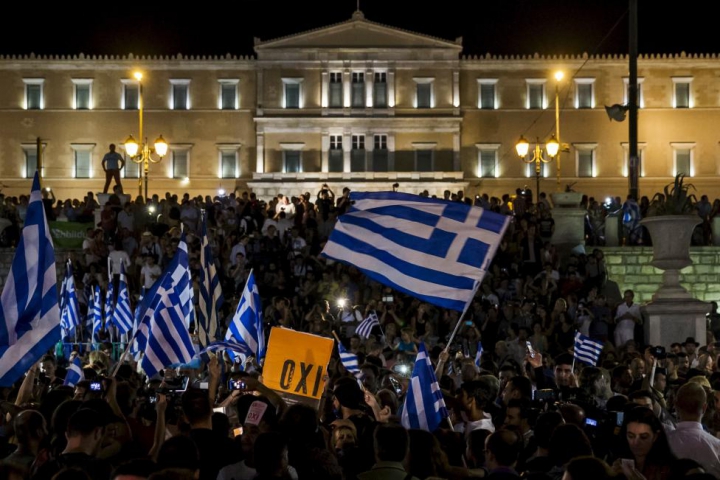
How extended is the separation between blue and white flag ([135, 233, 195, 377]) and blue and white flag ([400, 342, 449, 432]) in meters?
3.54

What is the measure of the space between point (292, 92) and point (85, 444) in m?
55.1

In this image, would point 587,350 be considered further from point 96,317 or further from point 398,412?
point 96,317

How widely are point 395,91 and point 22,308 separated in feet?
175

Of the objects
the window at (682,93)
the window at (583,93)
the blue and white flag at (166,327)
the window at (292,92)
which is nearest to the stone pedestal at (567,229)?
the blue and white flag at (166,327)

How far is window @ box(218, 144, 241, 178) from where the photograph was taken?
60.3 meters

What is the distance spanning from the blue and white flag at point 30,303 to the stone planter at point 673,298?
1167 centimetres

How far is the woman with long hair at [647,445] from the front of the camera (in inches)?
270

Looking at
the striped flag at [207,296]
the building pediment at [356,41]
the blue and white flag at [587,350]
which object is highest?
the building pediment at [356,41]

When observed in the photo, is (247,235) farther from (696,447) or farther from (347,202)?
(696,447)

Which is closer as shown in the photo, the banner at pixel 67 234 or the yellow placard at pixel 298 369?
the yellow placard at pixel 298 369

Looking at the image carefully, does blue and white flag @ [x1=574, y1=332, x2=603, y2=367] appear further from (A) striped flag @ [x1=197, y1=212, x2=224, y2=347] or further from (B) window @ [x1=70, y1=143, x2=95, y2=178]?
(B) window @ [x1=70, y1=143, x2=95, y2=178]

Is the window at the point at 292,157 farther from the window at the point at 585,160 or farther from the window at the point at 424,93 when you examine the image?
the window at the point at 585,160

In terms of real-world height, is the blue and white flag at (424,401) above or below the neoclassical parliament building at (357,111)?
below

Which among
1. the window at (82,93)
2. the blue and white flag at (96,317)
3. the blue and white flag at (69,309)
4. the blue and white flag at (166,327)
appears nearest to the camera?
the blue and white flag at (166,327)
